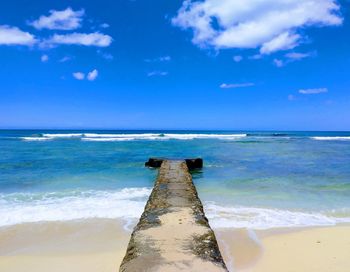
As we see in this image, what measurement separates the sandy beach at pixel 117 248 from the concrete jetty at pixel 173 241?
0.71 m

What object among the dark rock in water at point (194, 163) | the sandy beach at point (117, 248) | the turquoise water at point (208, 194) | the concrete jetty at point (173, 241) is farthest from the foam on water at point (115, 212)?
the dark rock in water at point (194, 163)

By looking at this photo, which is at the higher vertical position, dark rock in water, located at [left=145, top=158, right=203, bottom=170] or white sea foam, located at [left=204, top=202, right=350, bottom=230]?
dark rock in water, located at [left=145, top=158, right=203, bottom=170]

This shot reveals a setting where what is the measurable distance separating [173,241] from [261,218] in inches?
129

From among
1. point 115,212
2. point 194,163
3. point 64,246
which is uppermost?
point 194,163

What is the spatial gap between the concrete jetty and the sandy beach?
28.1 inches

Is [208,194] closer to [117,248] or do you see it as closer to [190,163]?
[117,248]

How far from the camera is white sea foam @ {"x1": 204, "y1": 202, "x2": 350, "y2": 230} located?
6410 millimetres

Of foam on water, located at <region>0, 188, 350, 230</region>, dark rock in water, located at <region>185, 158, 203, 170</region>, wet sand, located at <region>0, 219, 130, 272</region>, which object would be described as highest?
dark rock in water, located at <region>185, 158, 203, 170</region>

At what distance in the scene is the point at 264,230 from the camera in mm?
6129

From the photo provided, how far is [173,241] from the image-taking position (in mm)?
4090

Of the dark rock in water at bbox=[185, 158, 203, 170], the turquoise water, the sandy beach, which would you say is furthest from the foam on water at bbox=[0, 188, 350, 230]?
the dark rock in water at bbox=[185, 158, 203, 170]

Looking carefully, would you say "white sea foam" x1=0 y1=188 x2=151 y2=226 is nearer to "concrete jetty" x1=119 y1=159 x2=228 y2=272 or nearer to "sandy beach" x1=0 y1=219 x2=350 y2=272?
"sandy beach" x1=0 y1=219 x2=350 y2=272

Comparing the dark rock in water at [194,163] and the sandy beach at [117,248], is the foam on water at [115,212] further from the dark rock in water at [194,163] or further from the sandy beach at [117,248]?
the dark rock in water at [194,163]

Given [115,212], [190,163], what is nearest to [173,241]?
[115,212]
